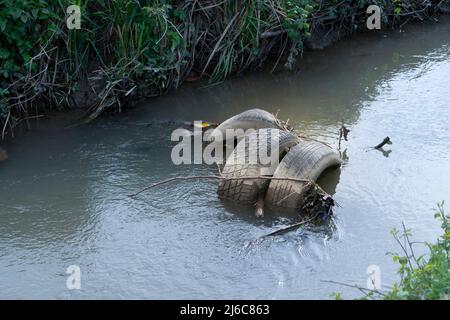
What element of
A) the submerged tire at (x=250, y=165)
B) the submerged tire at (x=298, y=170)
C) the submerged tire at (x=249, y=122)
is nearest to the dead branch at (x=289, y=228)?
the submerged tire at (x=298, y=170)

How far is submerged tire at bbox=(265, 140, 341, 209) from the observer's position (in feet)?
17.9

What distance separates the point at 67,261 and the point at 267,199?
59.4 inches

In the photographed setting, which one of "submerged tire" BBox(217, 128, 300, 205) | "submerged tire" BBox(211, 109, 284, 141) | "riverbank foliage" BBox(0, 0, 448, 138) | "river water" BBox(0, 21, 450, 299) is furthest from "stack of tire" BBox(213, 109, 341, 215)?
"riverbank foliage" BBox(0, 0, 448, 138)

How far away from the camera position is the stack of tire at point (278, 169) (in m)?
5.48

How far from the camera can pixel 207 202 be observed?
5.58 meters

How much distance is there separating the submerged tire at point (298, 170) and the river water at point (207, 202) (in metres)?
0.18

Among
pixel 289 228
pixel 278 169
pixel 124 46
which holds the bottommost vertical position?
pixel 289 228

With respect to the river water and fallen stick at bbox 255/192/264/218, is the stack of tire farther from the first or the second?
the river water

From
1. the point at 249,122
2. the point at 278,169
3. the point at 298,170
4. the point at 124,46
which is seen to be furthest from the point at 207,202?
the point at 124,46

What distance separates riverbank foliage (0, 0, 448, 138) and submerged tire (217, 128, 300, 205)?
5.47ft

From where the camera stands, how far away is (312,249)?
16.3 feet

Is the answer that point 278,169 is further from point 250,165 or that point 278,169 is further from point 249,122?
point 249,122

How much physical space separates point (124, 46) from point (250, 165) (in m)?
2.13

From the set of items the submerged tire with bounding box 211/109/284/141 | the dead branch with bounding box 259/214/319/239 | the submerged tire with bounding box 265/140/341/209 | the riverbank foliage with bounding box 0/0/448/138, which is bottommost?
the dead branch with bounding box 259/214/319/239
